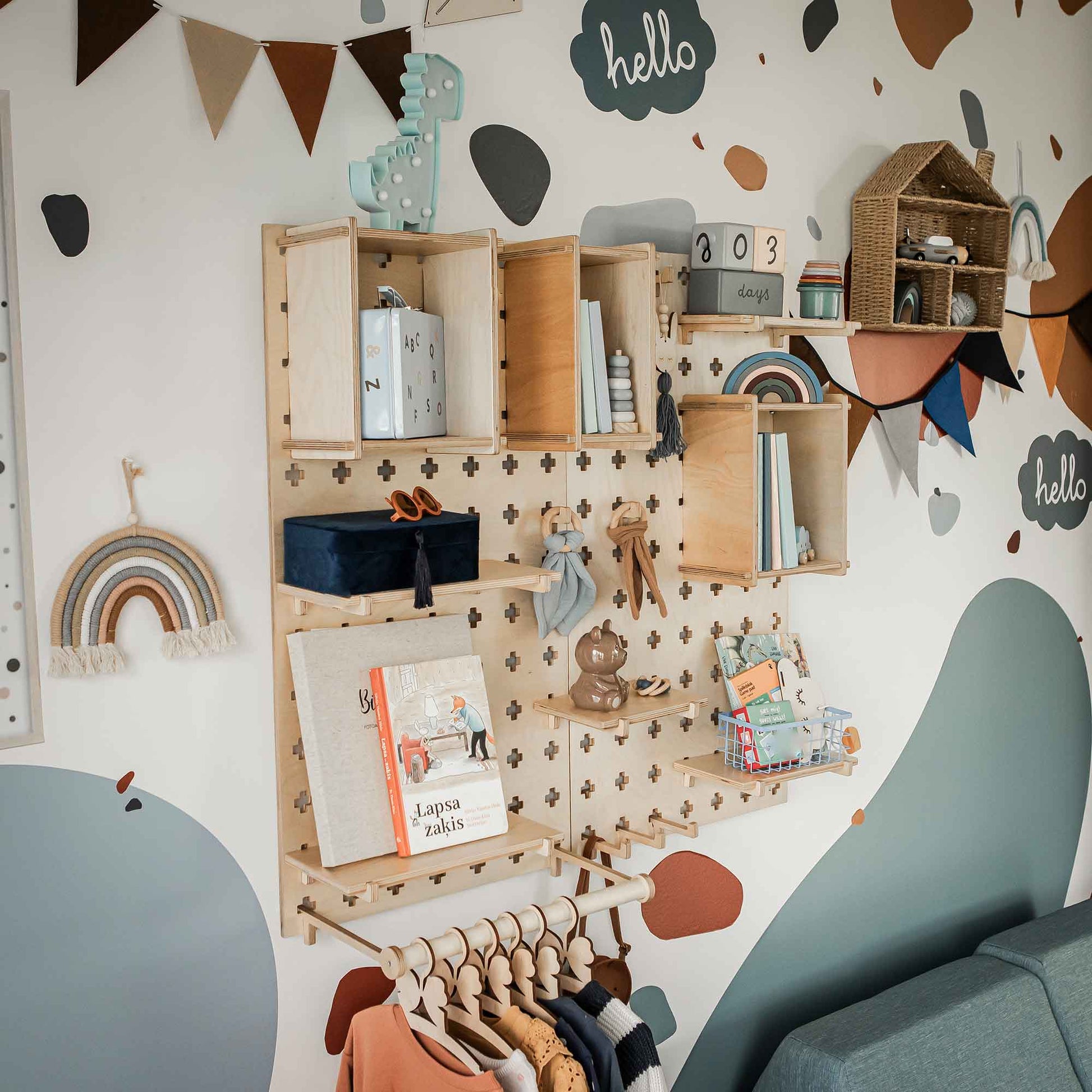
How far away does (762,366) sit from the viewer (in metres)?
2.05

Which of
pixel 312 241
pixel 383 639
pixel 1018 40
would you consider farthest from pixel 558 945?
pixel 1018 40

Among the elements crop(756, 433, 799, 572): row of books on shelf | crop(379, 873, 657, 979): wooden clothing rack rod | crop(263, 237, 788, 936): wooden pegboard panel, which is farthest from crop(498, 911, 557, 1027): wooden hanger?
crop(756, 433, 799, 572): row of books on shelf

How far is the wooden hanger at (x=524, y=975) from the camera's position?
5.08 feet

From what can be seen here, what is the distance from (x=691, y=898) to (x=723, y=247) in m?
1.22

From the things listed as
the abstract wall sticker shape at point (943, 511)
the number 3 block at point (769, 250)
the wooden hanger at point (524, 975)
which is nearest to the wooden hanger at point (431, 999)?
the wooden hanger at point (524, 975)

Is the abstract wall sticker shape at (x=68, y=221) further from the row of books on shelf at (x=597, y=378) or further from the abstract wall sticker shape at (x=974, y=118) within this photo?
the abstract wall sticker shape at (x=974, y=118)

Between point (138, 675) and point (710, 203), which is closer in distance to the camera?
point (138, 675)

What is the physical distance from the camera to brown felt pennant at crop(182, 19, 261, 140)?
58.4 inches

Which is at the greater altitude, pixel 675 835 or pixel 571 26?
pixel 571 26

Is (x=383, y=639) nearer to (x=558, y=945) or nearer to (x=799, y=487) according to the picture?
(x=558, y=945)

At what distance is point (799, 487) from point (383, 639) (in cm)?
91

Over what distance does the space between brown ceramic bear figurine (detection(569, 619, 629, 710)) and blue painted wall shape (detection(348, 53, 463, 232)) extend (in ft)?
2.29

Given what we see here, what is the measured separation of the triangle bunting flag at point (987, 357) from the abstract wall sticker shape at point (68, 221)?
6.15 ft

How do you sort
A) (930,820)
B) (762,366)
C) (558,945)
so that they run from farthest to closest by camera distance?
(930,820), (762,366), (558,945)
